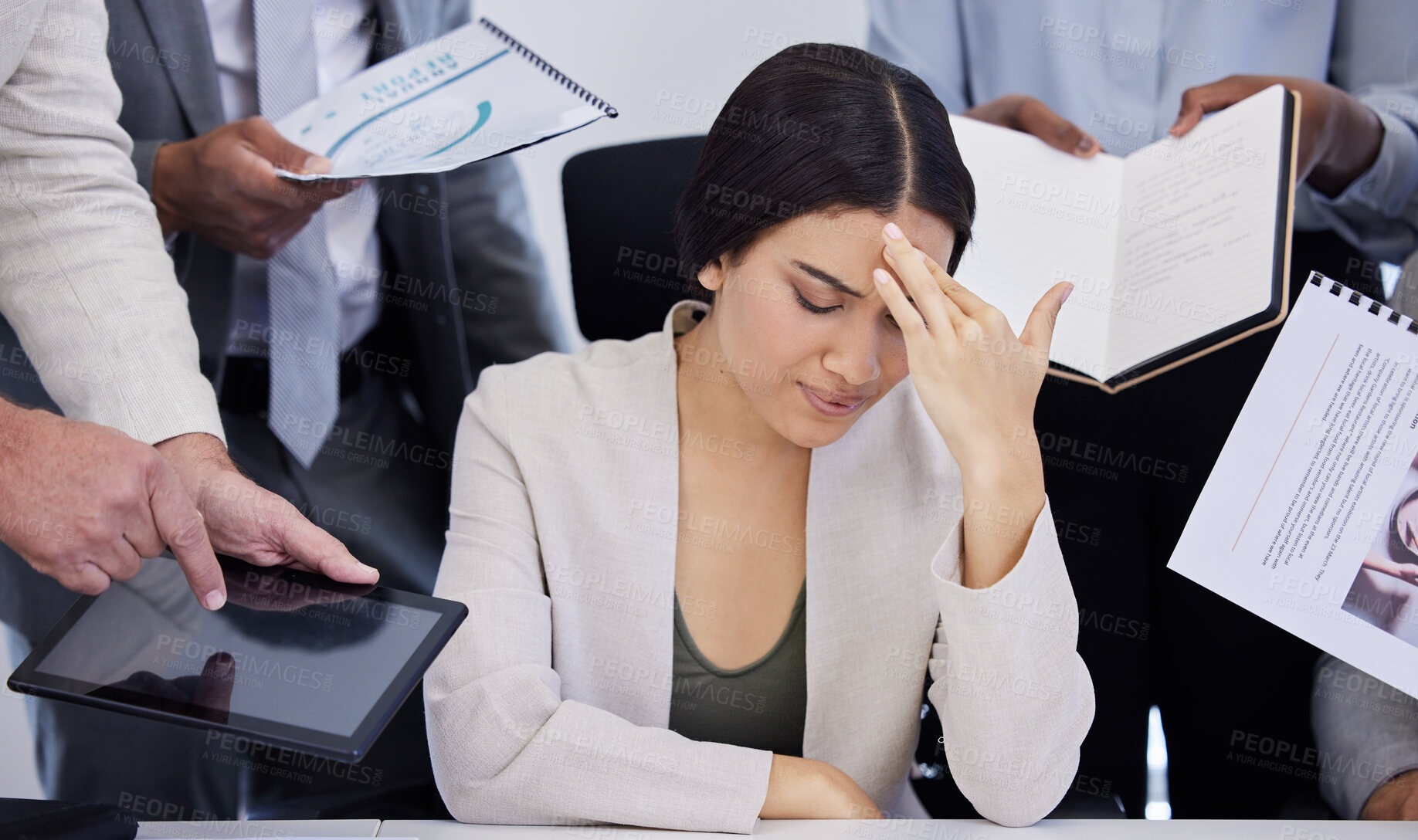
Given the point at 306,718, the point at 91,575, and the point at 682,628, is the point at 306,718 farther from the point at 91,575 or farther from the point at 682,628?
the point at 682,628

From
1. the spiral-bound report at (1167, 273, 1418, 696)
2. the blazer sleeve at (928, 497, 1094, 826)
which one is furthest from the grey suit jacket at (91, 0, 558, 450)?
the spiral-bound report at (1167, 273, 1418, 696)

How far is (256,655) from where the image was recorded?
33.9 inches

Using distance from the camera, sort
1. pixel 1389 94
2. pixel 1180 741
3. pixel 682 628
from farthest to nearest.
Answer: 1. pixel 1389 94
2. pixel 1180 741
3. pixel 682 628

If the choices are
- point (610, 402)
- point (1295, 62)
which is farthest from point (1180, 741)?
point (1295, 62)

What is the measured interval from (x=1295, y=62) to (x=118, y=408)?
7.13 feet

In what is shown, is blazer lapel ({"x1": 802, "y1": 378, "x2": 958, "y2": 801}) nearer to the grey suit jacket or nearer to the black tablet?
the black tablet

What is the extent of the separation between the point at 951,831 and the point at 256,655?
2.25ft

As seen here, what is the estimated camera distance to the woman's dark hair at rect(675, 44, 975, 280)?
1.16 m

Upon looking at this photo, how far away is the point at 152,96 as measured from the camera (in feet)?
5.43

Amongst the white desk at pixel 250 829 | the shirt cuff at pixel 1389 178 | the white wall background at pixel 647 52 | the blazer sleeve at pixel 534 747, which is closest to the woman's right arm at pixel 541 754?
the blazer sleeve at pixel 534 747

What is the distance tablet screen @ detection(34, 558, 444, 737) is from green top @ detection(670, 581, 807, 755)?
1.54ft

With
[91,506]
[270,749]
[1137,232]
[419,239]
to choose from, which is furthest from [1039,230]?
[270,749]

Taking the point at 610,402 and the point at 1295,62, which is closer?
the point at 610,402

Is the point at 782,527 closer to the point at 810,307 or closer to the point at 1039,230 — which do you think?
the point at 810,307
